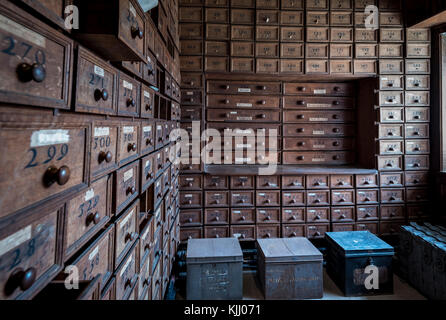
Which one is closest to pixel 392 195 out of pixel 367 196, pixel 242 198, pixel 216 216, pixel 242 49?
pixel 367 196

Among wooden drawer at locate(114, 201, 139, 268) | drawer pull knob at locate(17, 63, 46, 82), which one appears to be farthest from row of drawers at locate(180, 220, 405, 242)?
drawer pull knob at locate(17, 63, 46, 82)

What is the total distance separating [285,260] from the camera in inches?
87.2

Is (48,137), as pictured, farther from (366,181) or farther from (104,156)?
(366,181)

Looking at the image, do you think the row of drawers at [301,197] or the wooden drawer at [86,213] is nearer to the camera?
the wooden drawer at [86,213]

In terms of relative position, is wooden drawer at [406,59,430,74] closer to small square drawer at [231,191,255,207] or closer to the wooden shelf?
the wooden shelf

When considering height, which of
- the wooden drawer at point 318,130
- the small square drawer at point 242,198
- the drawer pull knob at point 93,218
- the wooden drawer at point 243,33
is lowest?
the small square drawer at point 242,198

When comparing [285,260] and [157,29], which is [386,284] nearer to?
[285,260]

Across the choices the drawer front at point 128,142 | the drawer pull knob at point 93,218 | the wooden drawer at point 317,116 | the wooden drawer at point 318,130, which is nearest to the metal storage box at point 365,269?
the wooden drawer at point 318,130

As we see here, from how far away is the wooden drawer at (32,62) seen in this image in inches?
16.4

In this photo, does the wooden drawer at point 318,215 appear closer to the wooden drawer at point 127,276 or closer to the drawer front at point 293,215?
the drawer front at point 293,215

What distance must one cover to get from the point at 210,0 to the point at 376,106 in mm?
2569

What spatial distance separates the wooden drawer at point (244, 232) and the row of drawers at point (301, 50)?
7.26 ft

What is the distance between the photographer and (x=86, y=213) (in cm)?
71
